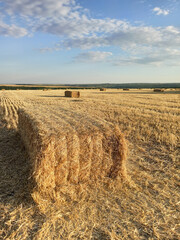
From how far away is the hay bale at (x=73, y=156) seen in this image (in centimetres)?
439

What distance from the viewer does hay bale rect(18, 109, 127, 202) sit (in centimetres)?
439

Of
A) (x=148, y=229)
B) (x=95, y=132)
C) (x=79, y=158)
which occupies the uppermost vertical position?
(x=95, y=132)

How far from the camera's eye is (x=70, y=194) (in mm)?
4621

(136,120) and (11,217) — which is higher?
(136,120)

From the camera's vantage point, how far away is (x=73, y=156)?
4.84m

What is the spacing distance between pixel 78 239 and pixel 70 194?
1.28m

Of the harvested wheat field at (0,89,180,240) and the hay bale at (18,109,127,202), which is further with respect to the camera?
the hay bale at (18,109,127,202)

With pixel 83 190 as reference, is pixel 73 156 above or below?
above

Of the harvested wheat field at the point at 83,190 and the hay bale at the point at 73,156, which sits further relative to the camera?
the hay bale at the point at 73,156

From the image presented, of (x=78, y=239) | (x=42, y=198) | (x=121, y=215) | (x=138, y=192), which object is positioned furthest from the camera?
(x=138, y=192)

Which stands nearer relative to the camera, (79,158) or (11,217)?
(11,217)

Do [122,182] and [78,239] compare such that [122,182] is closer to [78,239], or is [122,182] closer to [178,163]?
[78,239]

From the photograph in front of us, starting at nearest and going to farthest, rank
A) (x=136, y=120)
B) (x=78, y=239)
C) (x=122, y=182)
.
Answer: (x=78, y=239) < (x=122, y=182) < (x=136, y=120)

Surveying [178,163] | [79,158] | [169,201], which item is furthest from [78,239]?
[178,163]
